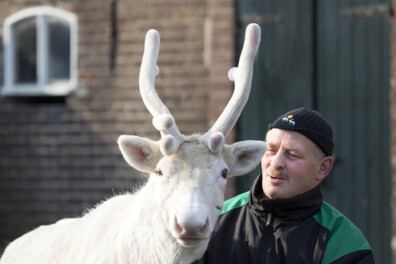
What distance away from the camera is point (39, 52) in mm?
7977

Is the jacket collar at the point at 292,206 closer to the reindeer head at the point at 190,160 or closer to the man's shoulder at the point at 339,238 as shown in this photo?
the man's shoulder at the point at 339,238

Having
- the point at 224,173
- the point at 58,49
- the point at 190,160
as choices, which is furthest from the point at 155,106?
the point at 58,49

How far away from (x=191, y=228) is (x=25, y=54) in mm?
6182

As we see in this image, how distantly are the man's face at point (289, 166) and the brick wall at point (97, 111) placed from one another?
373cm

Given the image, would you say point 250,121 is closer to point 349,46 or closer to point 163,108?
point 349,46

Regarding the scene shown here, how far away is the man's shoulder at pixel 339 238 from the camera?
301 centimetres

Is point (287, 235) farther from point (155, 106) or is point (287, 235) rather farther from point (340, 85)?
point (340, 85)

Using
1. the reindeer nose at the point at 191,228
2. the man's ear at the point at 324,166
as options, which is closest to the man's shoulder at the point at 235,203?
the man's ear at the point at 324,166

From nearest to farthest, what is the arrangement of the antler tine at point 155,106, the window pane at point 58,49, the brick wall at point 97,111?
the antler tine at point 155,106 → the brick wall at point 97,111 → the window pane at point 58,49

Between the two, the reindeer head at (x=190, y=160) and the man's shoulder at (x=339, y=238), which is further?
the man's shoulder at (x=339, y=238)

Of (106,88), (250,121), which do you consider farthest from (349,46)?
(106,88)

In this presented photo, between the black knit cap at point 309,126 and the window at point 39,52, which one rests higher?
the window at point 39,52

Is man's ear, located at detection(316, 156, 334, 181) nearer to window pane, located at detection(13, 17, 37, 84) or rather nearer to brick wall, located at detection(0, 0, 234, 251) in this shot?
brick wall, located at detection(0, 0, 234, 251)

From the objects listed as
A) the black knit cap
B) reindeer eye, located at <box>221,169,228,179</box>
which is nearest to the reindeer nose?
reindeer eye, located at <box>221,169,228,179</box>
